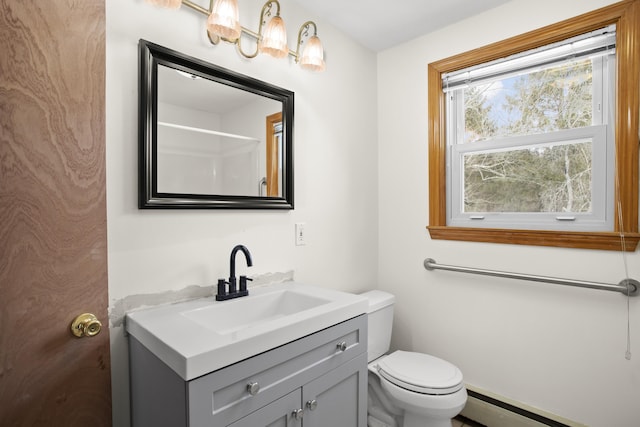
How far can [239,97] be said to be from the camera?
147 centimetres

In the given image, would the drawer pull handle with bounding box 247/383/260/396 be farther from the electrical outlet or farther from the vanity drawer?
the electrical outlet

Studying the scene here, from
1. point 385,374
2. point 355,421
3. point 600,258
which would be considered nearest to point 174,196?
point 355,421

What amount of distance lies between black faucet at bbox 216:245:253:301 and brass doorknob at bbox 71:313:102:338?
1.34 ft

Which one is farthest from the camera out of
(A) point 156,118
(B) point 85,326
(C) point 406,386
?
(C) point 406,386

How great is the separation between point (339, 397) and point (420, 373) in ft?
1.74

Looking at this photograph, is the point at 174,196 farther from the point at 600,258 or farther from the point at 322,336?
the point at 600,258

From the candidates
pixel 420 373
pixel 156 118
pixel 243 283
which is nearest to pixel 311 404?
pixel 243 283

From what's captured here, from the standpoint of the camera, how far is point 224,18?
1.23m

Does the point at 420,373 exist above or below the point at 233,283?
below

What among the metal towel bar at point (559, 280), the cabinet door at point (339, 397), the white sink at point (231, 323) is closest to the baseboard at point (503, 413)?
the metal towel bar at point (559, 280)

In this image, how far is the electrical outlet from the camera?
5.69 ft

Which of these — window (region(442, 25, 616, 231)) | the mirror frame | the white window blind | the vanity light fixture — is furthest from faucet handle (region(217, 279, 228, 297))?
the white window blind

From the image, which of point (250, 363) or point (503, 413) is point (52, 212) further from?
point (503, 413)

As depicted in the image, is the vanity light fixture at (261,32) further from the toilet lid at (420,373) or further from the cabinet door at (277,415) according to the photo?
the toilet lid at (420,373)
